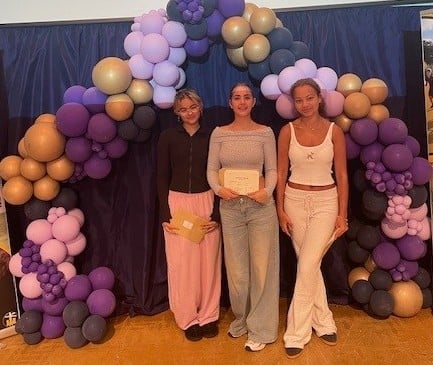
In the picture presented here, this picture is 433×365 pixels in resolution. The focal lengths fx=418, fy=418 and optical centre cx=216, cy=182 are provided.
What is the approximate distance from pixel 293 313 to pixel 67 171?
1.65m

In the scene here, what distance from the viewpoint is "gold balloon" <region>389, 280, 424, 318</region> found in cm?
277

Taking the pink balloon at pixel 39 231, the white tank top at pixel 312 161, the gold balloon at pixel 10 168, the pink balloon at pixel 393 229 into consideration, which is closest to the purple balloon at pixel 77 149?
the gold balloon at pixel 10 168

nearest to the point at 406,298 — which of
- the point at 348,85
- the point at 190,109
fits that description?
the point at 348,85

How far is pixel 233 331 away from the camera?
268 centimetres

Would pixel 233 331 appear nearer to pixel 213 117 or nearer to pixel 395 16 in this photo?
pixel 213 117

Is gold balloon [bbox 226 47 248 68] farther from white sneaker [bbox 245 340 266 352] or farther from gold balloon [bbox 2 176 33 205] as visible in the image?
white sneaker [bbox 245 340 266 352]

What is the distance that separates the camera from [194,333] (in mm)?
2672

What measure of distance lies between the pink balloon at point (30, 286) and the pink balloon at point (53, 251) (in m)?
0.14

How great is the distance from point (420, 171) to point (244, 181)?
3.76ft

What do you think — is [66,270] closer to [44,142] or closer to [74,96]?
[44,142]


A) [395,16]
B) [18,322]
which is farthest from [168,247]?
[395,16]

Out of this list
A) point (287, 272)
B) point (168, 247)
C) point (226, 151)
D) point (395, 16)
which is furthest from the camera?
point (287, 272)

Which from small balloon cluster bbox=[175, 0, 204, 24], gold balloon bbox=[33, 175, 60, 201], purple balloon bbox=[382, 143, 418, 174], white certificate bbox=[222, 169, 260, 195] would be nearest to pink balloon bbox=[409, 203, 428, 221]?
purple balloon bbox=[382, 143, 418, 174]

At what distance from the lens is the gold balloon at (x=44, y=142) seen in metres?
2.52
